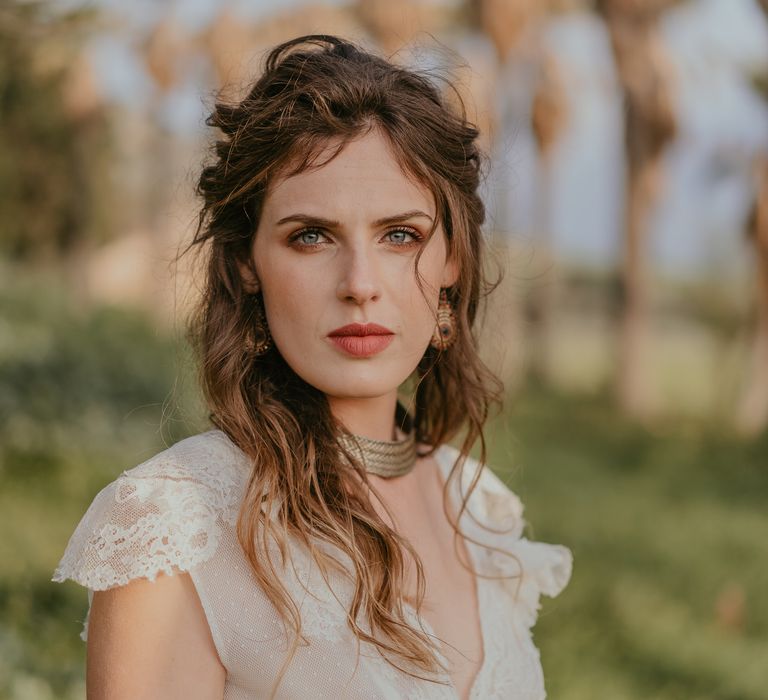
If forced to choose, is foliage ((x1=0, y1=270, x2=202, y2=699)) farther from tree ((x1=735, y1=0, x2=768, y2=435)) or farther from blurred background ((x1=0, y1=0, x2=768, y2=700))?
tree ((x1=735, y1=0, x2=768, y2=435))

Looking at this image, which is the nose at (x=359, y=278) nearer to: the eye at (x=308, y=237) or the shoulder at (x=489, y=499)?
the eye at (x=308, y=237)

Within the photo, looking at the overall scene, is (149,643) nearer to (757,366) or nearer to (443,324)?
(443,324)

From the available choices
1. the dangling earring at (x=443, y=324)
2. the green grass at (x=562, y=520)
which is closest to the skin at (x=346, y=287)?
the dangling earring at (x=443, y=324)

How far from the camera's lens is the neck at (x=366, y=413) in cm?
205

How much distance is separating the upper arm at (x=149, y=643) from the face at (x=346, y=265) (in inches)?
19.5

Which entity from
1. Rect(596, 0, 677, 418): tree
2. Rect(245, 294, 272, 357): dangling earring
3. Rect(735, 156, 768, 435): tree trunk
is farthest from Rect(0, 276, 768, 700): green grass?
Rect(596, 0, 677, 418): tree

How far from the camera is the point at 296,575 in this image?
1.76 meters

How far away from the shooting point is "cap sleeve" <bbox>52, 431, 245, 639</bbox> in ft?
5.32

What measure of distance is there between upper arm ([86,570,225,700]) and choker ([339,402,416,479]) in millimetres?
512

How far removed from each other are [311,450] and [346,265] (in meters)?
0.36

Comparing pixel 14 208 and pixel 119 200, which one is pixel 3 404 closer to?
pixel 14 208

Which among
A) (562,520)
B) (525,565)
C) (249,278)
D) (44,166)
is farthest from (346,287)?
(44,166)

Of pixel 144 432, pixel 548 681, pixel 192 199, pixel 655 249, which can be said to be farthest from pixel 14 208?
pixel 192 199

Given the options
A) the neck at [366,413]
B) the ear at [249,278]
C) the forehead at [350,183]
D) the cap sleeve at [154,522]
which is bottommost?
the cap sleeve at [154,522]
